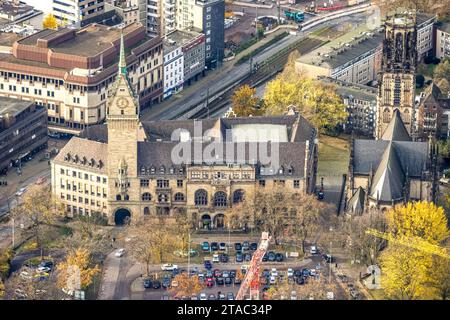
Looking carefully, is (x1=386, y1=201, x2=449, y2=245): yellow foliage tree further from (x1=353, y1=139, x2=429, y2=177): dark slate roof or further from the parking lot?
(x1=353, y1=139, x2=429, y2=177): dark slate roof

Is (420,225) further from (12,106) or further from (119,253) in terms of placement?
(12,106)

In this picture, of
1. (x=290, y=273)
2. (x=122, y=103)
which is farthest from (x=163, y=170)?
(x=290, y=273)

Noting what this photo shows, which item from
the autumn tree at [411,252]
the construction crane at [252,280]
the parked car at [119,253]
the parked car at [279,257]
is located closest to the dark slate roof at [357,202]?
the autumn tree at [411,252]

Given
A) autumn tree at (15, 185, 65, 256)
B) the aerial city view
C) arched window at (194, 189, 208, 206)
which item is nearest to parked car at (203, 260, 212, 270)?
the aerial city view
